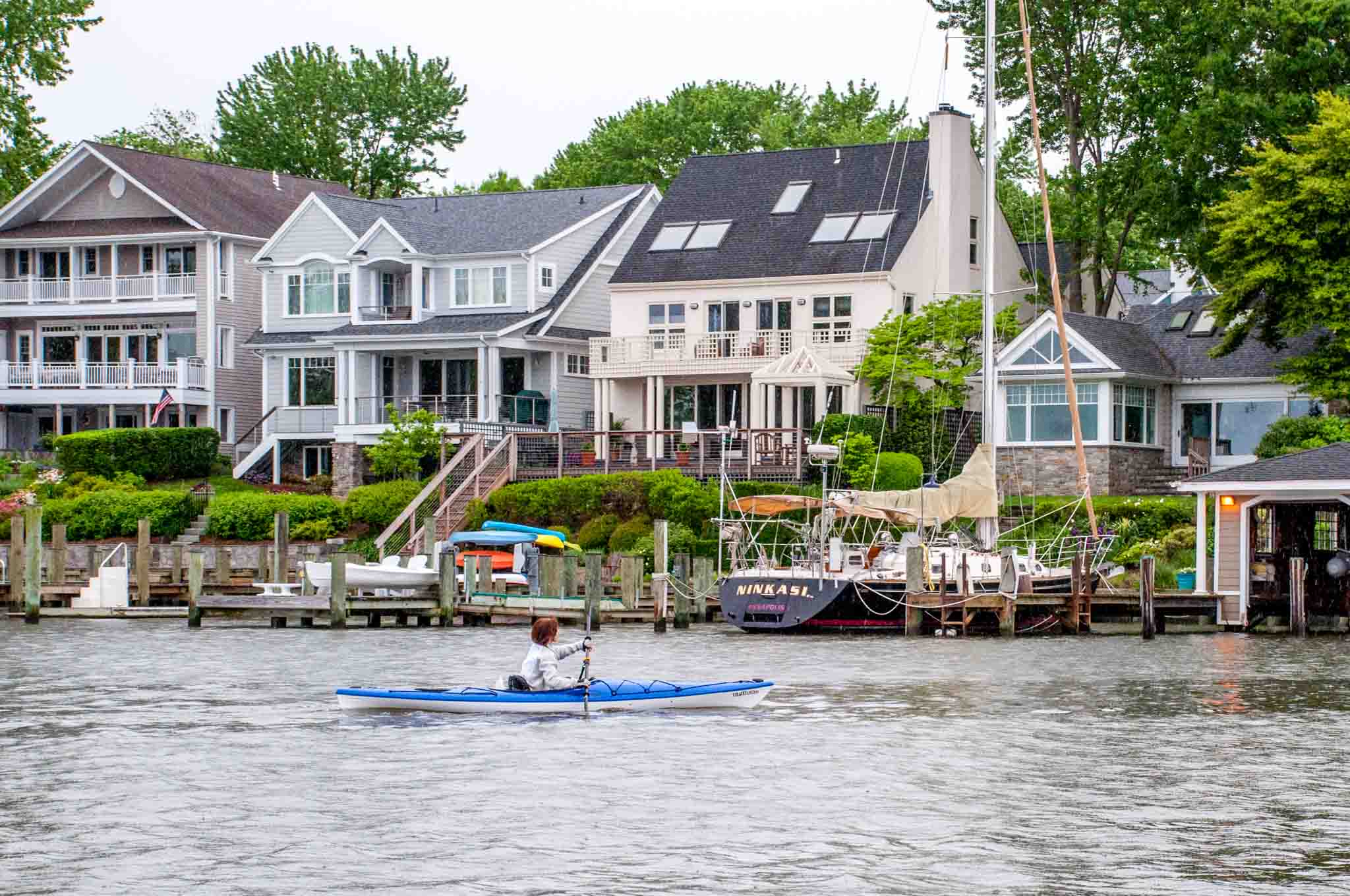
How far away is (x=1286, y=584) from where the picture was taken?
47438 millimetres

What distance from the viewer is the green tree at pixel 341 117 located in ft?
334

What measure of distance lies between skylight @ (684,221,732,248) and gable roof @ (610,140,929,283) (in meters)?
0.23

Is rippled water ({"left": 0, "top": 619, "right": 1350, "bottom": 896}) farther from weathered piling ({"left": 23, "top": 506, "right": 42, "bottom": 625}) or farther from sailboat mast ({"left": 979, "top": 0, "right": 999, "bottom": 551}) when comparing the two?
weathered piling ({"left": 23, "top": 506, "right": 42, "bottom": 625})

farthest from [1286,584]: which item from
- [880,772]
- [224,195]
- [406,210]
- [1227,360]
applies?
[224,195]

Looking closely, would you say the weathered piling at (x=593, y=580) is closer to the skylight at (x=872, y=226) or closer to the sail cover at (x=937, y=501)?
the sail cover at (x=937, y=501)

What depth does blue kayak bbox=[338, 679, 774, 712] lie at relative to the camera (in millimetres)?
28875

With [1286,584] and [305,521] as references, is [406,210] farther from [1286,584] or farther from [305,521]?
[1286,584]

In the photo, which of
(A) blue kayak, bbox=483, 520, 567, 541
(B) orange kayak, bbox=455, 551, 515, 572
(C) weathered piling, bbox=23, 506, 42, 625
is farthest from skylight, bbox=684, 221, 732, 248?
(C) weathered piling, bbox=23, 506, 42, 625

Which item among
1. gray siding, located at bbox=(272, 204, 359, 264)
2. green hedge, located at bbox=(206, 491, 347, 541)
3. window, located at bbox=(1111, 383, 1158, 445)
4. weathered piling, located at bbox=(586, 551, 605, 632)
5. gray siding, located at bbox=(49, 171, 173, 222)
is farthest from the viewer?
gray siding, located at bbox=(49, 171, 173, 222)

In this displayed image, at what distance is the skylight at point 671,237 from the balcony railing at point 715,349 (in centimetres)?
358

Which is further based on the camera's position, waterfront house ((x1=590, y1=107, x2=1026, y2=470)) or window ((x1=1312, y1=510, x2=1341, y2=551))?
waterfront house ((x1=590, y1=107, x2=1026, y2=470))

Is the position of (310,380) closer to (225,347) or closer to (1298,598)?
(225,347)

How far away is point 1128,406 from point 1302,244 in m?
8.42

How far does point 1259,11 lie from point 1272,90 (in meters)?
2.67
